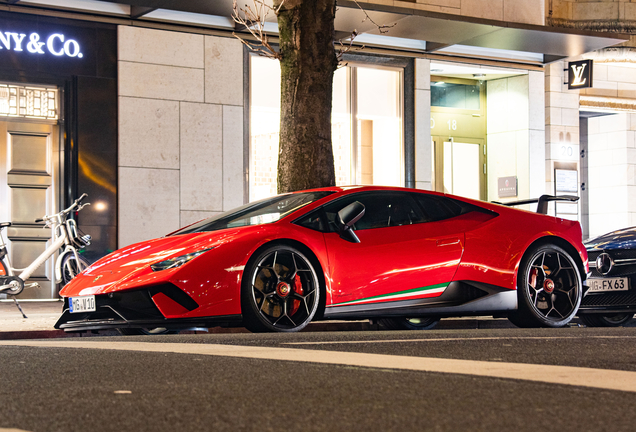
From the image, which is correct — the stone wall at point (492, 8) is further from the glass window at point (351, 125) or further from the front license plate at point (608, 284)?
the front license plate at point (608, 284)

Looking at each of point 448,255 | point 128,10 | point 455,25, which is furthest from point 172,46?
point 448,255

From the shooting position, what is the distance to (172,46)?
14.7 meters

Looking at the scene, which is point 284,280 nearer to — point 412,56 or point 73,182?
point 73,182

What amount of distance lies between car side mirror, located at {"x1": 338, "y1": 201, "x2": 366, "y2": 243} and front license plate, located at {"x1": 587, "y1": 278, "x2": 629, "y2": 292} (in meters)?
2.84

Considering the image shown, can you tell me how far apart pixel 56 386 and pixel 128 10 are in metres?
11.7

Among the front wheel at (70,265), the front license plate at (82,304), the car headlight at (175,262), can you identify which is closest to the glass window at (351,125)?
the front wheel at (70,265)

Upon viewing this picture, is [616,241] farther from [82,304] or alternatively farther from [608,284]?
[82,304]

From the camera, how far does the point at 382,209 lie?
7238 millimetres

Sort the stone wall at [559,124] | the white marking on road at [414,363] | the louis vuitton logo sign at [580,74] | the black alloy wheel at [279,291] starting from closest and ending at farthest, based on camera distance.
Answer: the white marking on road at [414,363], the black alloy wheel at [279,291], the louis vuitton logo sign at [580,74], the stone wall at [559,124]

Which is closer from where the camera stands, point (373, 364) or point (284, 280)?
point (373, 364)

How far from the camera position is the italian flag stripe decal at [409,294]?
269 inches

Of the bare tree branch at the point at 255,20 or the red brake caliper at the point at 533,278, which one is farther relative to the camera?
the bare tree branch at the point at 255,20

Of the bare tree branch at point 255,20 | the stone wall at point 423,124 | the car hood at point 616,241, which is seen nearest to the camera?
the car hood at point 616,241

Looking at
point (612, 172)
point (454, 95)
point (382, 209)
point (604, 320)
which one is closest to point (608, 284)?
point (604, 320)
